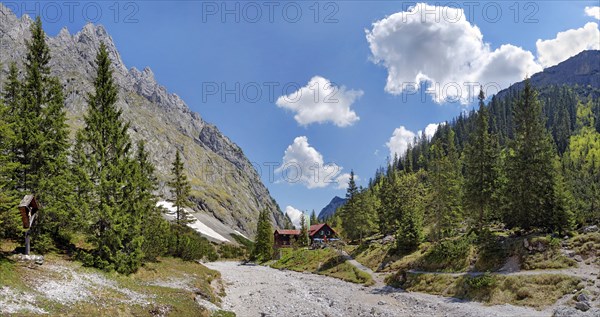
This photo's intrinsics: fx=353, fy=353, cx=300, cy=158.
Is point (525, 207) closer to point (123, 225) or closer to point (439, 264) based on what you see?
point (439, 264)

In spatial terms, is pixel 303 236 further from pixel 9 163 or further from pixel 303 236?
pixel 9 163

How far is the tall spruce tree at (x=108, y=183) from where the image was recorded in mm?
30688

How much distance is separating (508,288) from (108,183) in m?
36.3

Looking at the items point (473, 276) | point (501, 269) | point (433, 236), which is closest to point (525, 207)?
point (501, 269)

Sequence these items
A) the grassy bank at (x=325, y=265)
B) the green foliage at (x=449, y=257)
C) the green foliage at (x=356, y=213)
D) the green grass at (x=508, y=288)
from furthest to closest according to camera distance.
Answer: the green foliage at (x=356, y=213) → the grassy bank at (x=325, y=265) → the green foliage at (x=449, y=257) → the green grass at (x=508, y=288)

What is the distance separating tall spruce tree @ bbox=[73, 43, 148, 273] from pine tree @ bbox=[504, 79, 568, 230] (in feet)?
141

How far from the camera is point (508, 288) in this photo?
3056 cm

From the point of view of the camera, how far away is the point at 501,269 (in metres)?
36.2

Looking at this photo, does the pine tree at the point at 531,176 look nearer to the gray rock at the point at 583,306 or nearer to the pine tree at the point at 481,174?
the pine tree at the point at 481,174

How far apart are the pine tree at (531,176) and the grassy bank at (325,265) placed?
67.7 feet

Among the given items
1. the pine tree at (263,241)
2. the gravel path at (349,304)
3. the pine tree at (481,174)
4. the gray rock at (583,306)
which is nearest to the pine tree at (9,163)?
the gravel path at (349,304)

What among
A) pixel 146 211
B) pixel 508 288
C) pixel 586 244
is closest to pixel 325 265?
pixel 146 211

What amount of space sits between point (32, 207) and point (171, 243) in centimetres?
3445

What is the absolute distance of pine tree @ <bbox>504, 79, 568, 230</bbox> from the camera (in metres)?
41.4
